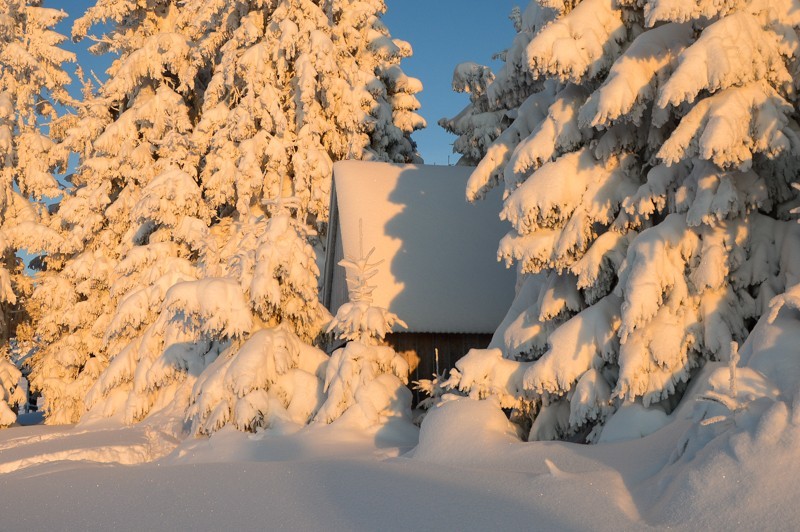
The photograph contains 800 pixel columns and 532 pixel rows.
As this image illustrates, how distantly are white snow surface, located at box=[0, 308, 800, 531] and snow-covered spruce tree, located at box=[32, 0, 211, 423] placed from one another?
47.6 feet

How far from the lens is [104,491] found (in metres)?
7.42

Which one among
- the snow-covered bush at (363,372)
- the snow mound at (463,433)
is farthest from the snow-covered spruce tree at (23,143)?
the snow mound at (463,433)

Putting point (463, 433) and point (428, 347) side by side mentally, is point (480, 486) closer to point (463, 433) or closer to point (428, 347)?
point (463, 433)

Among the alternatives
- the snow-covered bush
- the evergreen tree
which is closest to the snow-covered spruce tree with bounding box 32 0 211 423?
the evergreen tree

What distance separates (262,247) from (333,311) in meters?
5.63

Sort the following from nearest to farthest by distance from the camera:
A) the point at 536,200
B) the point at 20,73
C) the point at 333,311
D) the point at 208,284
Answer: the point at 536,200
the point at 208,284
the point at 333,311
the point at 20,73

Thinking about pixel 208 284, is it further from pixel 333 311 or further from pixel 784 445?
pixel 784 445

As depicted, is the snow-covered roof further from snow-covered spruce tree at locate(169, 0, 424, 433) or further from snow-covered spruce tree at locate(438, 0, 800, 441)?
snow-covered spruce tree at locate(438, 0, 800, 441)

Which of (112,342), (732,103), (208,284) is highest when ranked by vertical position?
(732,103)

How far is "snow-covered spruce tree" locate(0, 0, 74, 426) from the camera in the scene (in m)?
26.2

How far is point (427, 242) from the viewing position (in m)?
17.1

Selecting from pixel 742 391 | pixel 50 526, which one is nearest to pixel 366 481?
pixel 50 526

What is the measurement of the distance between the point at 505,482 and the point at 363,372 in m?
6.72

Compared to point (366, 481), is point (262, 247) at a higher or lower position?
higher
